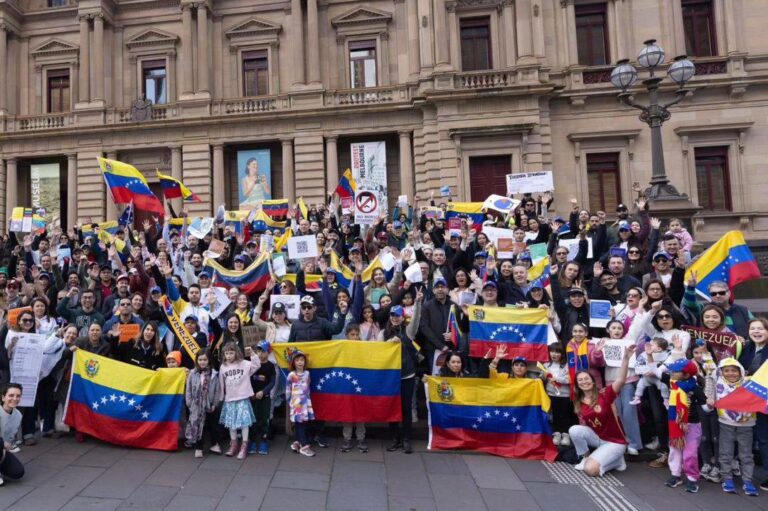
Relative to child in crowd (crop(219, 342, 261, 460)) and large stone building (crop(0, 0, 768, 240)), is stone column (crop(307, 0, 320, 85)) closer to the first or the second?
large stone building (crop(0, 0, 768, 240))

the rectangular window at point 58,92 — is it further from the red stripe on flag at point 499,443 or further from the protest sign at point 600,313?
the protest sign at point 600,313

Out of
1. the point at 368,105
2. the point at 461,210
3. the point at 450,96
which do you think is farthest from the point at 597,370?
the point at 368,105

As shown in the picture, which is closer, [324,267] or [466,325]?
[466,325]

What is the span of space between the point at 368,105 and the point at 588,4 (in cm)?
1170

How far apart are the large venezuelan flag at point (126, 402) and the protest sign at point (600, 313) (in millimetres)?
5890

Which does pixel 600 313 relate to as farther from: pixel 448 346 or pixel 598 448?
pixel 448 346

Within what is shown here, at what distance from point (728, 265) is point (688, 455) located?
3.48 metres

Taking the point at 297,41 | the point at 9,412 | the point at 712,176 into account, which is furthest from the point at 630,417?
the point at 297,41

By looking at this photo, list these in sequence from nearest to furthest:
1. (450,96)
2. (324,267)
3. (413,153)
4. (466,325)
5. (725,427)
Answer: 1. (725,427)
2. (466,325)
3. (324,267)
4. (450,96)
5. (413,153)

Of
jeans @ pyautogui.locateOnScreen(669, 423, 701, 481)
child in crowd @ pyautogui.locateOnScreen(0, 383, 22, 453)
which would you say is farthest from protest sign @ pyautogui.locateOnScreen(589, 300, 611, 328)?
child in crowd @ pyautogui.locateOnScreen(0, 383, 22, 453)

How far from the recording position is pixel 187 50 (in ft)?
90.1

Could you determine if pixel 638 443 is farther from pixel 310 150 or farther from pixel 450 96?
pixel 310 150

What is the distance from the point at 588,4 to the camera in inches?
984

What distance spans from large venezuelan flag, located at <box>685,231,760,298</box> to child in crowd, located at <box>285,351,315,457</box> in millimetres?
5998
